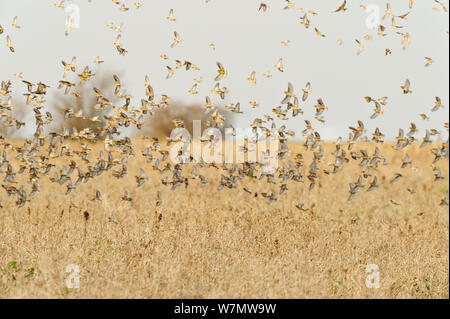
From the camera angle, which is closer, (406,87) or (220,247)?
(220,247)

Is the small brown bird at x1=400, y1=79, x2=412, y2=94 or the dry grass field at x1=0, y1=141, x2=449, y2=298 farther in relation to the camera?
the small brown bird at x1=400, y1=79, x2=412, y2=94

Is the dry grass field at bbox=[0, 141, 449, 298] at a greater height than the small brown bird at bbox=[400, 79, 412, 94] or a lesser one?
lesser

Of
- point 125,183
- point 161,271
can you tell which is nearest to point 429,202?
point 125,183

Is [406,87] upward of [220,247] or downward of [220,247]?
upward

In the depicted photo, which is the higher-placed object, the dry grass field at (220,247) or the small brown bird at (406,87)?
the small brown bird at (406,87)

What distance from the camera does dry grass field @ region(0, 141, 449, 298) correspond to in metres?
6.77

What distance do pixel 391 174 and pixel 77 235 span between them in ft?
51.0

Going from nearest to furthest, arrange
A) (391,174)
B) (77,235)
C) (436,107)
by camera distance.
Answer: (77,235), (436,107), (391,174)

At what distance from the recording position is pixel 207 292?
6.66 metres

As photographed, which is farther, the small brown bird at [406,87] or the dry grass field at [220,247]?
the small brown bird at [406,87]

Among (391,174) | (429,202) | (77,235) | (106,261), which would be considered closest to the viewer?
(106,261)

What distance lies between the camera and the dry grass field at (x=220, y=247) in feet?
22.2

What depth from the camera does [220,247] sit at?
8.66 metres
